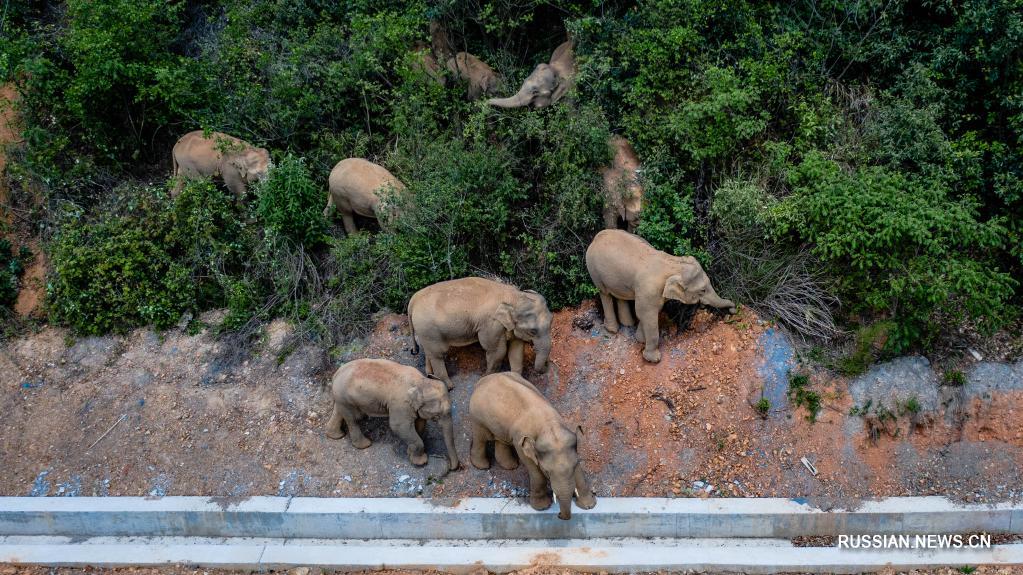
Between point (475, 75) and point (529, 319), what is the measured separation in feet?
15.3

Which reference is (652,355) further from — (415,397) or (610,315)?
(415,397)

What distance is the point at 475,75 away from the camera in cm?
1162

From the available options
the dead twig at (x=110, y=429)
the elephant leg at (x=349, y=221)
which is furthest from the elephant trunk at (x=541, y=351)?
the dead twig at (x=110, y=429)

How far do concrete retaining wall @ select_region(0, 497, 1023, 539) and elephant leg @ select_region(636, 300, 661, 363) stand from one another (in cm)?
168

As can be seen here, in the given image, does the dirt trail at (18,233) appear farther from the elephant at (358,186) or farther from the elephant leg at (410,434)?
the elephant leg at (410,434)

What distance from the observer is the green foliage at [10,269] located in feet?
36.3

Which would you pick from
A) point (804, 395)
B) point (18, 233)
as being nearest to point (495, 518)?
point (804, 395)

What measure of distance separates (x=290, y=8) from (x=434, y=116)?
11.2ft

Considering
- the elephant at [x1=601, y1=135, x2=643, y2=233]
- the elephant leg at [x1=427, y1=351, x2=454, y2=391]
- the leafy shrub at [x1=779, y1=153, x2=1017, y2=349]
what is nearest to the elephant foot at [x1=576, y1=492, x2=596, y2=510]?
the elephant leg at [x1=427, y1=351, x2=454, y2=391]

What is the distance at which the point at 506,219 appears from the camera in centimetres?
994

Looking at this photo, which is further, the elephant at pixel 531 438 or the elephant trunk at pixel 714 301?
the elephant trunk at pixel 714 301

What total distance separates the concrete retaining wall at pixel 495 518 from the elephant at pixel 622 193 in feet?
11.5

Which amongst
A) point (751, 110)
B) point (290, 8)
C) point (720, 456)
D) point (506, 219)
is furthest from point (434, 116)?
point (720, 456)

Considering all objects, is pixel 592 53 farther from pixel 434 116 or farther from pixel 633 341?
pixel 633 341
